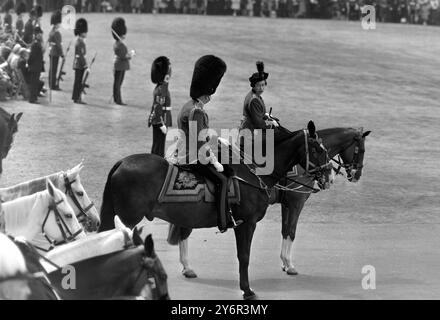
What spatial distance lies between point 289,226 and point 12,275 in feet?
23.0

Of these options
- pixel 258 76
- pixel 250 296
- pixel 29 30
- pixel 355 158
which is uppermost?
pixel 258 76

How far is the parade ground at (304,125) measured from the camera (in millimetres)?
13797

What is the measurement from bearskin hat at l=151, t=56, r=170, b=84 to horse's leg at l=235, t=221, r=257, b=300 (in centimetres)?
492

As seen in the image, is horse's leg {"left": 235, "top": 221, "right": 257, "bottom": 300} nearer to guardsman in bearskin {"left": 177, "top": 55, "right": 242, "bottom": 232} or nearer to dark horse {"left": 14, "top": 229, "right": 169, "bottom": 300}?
guardsman in bearskin {"left": 177, "top": 55, "right": 242, "bottom": 232}

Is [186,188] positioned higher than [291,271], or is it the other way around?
[186,188]

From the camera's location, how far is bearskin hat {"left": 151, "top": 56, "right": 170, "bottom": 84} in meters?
17.0

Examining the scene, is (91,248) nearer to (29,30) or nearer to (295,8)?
(29,30)

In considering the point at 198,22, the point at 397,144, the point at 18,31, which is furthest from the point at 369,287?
the point at 198,22

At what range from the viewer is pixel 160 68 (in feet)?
56.3

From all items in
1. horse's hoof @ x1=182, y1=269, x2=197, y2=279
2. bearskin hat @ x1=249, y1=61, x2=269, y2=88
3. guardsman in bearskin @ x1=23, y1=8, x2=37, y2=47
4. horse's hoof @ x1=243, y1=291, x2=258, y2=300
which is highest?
bearskin hat @ x1=249, y1=61, x2=269, y2=88

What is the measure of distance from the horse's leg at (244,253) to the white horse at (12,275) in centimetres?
514

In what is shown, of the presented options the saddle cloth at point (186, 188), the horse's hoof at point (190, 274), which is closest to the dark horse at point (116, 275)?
the saddle cloth at point (186, 188)

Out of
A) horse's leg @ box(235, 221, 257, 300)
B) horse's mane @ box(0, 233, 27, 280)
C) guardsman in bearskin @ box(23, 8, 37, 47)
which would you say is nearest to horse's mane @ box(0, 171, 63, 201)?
horse's leg @ box(235, 221, 257, 300)

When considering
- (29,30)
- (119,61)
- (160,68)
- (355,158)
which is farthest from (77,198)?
(29,30)
